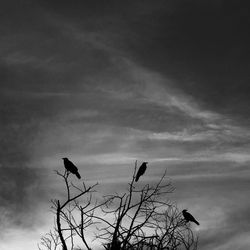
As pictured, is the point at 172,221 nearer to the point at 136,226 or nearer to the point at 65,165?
the point at 136,226

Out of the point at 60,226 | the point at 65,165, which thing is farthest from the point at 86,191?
the point at 65,165

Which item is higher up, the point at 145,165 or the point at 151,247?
the point at 145,165

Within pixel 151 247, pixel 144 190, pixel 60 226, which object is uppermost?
pixel 144 190

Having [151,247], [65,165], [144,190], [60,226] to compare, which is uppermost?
[65,165]

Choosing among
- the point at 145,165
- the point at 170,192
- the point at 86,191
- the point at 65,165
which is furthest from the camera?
the point at 145,165

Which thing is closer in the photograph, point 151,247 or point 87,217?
point 151,247

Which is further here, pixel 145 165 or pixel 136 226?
pixel 145 165

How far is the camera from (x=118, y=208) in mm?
12508

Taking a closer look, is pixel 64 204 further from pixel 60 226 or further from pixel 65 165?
pixel 65 165

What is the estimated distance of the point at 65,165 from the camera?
17.2m

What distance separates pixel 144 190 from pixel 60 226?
293 cm

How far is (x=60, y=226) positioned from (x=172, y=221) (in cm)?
373

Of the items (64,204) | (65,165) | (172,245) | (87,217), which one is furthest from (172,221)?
(65,165)

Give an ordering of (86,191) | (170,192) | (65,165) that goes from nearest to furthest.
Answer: (86,191), (170,192), (65,165)
